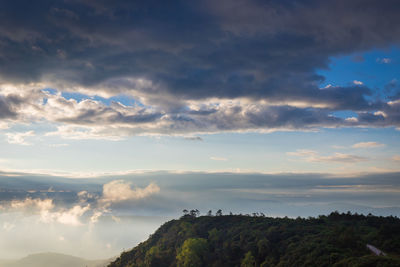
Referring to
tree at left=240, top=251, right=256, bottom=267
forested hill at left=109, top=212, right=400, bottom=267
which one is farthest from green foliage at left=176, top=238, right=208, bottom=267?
tree at left=240, top=251, right=256, bottom=267

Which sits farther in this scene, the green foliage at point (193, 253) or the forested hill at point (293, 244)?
the green foliage at point (193, 253)

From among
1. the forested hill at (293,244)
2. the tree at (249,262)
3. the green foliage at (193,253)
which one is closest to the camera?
the forested hill at (293,244)

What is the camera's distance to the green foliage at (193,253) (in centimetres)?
13975

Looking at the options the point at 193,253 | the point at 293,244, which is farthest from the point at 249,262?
the point at 193,253

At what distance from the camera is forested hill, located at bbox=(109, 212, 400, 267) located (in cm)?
8200

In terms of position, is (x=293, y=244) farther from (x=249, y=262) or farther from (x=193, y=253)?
(x=193, y=253)

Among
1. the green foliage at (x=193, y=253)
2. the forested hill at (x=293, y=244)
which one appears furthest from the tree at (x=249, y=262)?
the green foliage at (x=193, y=253)

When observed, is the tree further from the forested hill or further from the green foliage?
the green foliage

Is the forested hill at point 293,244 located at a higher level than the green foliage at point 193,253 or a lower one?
higher

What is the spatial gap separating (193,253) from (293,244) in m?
52.7

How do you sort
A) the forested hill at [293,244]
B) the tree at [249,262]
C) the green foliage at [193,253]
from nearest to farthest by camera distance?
the forested hill at [293,244], the tree at [249,262], the green foliage at [193,253]

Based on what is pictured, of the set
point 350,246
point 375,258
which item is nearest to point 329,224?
point 350,246

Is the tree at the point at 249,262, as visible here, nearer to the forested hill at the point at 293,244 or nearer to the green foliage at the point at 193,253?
the forested hill at the point at 293,244

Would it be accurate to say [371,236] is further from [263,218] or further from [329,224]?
[263,218]
